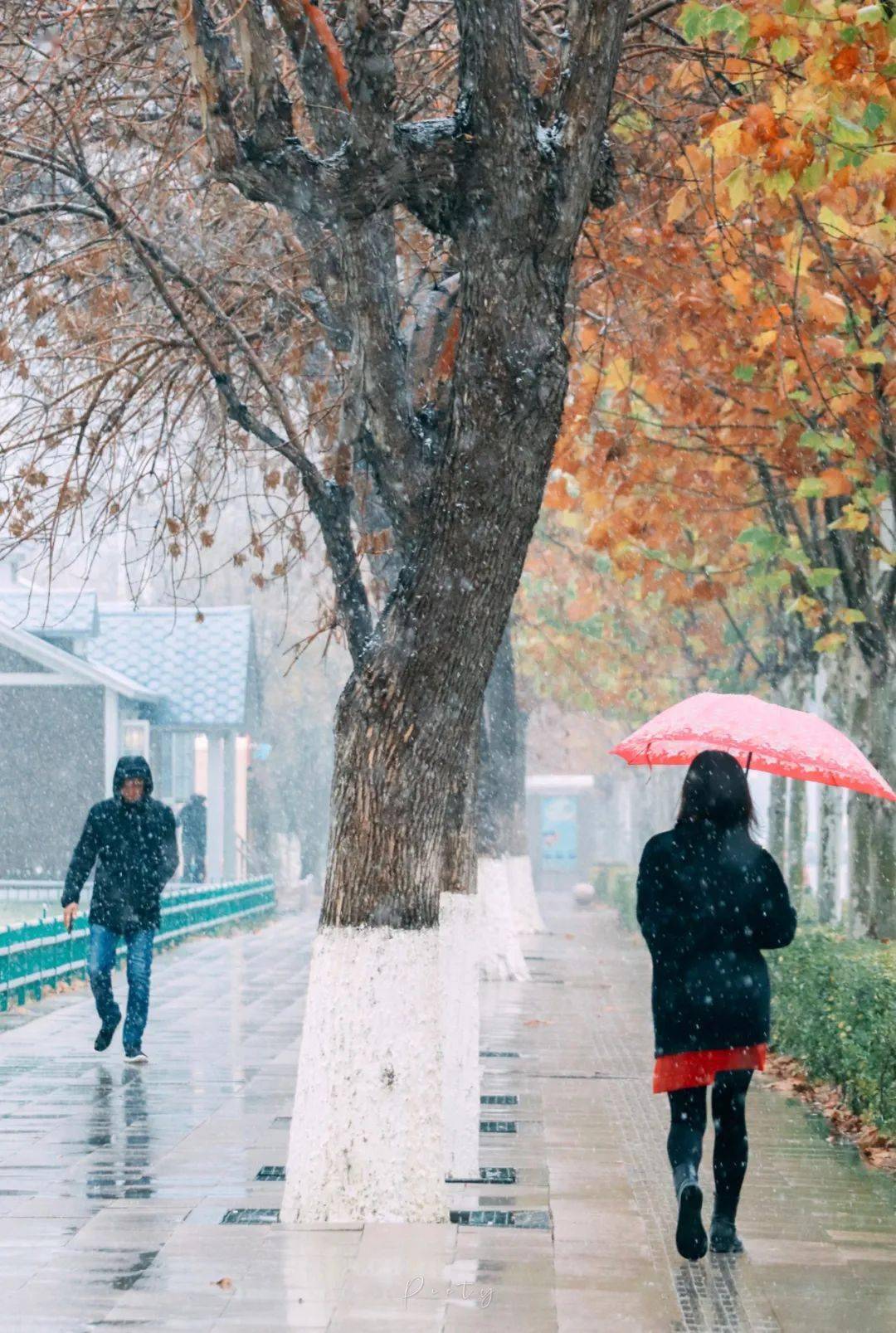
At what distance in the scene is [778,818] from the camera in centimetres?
2422

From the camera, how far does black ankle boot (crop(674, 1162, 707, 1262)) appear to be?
698 centimetres

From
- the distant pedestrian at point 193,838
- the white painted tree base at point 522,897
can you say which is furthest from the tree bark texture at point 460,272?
the distant pedestrian at point 193,838

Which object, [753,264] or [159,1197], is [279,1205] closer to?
[159,1197]

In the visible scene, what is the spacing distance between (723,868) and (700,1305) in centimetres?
158

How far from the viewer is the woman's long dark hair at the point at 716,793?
23.7 ft

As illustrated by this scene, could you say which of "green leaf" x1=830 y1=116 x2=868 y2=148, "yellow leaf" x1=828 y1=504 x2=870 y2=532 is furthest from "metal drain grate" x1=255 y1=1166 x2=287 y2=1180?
"yellow leaf" x1=828 y1=504 x2=870 y2=532

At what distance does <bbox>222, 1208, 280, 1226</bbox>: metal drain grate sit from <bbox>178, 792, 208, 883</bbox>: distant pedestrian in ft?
95.0

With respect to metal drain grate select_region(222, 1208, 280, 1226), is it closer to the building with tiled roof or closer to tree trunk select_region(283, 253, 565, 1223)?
tree trunk select_region(283, 253, 565, 1223)

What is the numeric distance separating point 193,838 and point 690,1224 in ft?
100

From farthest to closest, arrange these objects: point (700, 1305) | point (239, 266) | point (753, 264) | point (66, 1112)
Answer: point (753, 264) < point (239, 266) < point (66, 1112) < point (700, 1305)

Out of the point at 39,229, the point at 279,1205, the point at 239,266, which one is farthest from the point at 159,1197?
the point at 39,229

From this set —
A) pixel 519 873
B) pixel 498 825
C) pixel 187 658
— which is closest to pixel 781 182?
pixel 498 825

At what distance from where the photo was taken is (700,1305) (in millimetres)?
6492

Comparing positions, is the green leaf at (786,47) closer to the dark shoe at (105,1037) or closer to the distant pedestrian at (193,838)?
the dark shoe at (105,1037)
